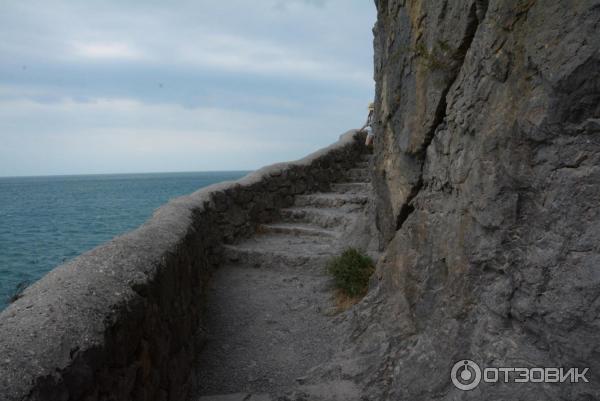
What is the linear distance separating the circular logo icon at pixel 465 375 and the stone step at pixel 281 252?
12.1 feet

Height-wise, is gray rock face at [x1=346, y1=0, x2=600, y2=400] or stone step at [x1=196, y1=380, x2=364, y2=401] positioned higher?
gray rock face at [x1=346, y1=0, x2=600, y2=400]

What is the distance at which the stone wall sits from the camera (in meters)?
2.00

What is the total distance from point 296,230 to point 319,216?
1.93ft

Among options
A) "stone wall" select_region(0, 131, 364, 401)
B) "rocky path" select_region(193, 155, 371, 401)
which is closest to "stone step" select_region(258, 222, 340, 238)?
"rocky path" select_region(193, 155, 371, 401)

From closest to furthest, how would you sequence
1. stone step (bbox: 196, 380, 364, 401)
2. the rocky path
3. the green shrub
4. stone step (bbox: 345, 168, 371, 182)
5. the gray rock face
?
1. the gray rock face
2. stone step (bbox: 196, 380, 364, 401)
3. the rocky path
4. the green shrub
5. stone step (bbox: 345, 168, 371, 182)

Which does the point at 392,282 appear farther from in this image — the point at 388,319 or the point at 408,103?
the point at 408,103

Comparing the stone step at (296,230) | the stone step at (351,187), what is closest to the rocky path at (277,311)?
the stone step at (296,230)

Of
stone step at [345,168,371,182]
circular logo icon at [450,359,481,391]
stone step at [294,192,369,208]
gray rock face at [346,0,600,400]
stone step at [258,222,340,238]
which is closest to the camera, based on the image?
gray rock face at [346,0,600,400]

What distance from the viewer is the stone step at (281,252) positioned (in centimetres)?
695

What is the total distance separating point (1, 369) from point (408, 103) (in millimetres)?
3648

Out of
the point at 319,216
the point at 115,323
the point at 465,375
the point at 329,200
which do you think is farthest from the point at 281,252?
the point at 115,323

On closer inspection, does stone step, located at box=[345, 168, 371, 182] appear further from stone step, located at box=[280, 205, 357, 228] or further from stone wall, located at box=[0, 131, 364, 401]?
stone wall, located at box=[0, 131, 364, 401]

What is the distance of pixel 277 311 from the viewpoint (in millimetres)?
5824

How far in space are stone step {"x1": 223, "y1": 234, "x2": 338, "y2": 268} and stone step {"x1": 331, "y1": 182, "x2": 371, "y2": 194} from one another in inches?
93.3
